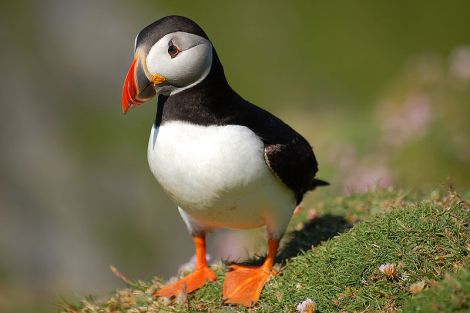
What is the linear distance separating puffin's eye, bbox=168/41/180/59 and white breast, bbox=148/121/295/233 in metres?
0.42

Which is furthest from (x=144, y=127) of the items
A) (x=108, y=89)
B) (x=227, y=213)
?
(x=227, y=213)

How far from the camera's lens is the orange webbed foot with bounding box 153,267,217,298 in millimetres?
4348

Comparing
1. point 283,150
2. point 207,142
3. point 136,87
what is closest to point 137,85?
point 136,87

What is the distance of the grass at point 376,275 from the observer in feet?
11.4

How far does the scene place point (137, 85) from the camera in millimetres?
3941

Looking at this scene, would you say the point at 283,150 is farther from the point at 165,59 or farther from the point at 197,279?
the point at 197,279

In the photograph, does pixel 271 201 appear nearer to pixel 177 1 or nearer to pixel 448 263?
pixel 448 263

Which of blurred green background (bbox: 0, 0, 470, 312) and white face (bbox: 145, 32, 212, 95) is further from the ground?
white face (bbox: 145, 32, 212, 95)

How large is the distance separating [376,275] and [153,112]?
39.0 feet

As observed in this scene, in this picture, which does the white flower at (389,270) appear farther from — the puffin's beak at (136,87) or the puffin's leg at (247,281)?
the puffin's beak at (136,87)

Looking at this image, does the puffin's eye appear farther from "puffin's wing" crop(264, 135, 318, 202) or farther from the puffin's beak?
"puffin's wing" crop(264, 135, 318, 202)

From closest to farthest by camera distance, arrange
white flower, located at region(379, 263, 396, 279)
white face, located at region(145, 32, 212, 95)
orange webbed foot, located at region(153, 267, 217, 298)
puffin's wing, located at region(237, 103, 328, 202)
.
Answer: white flower, located at region(379, 263, 396, 279) → white face, located at region(145, 32, 212, 95) → puffin's wing, located at region(237, 103, 328, 202) → orange webbed foot, located at region(153, 267, 217, 298)

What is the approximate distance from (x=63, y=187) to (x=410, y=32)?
10.8m

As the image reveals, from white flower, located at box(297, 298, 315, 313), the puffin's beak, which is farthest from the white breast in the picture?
white flower, located at box(297, 298, 315, 313)
